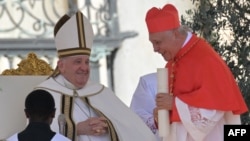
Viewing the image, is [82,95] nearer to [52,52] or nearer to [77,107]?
[77,107]

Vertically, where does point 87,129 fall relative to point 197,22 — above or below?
below

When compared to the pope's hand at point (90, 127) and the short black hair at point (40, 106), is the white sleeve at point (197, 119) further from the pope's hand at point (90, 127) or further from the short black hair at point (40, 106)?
the short black hair at point (40, 106)

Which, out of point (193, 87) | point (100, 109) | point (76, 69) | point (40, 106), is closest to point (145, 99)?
point (100, 109)

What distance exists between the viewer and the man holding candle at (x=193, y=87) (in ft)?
18.4

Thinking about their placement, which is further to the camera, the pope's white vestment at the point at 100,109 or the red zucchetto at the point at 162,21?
the pope's white vestment at the point at 100,109

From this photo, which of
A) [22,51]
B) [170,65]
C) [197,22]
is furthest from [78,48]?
[22,51]

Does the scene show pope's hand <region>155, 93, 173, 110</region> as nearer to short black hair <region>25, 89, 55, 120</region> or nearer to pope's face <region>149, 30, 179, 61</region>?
pope's face <region>149, 30, 179, 61</region>

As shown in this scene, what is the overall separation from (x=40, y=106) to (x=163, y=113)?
0.88 m

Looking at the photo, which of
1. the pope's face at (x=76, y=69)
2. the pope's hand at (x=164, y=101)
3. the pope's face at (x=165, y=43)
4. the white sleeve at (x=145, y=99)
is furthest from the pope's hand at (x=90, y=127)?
the white sleeve at (x=145, y=99)

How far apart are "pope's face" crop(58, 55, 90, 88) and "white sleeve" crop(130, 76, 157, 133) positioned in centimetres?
78

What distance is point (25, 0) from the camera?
923 centimetres

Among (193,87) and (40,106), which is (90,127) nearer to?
(193,87)

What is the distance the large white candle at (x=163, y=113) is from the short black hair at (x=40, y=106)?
773mm

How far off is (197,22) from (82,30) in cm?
102
